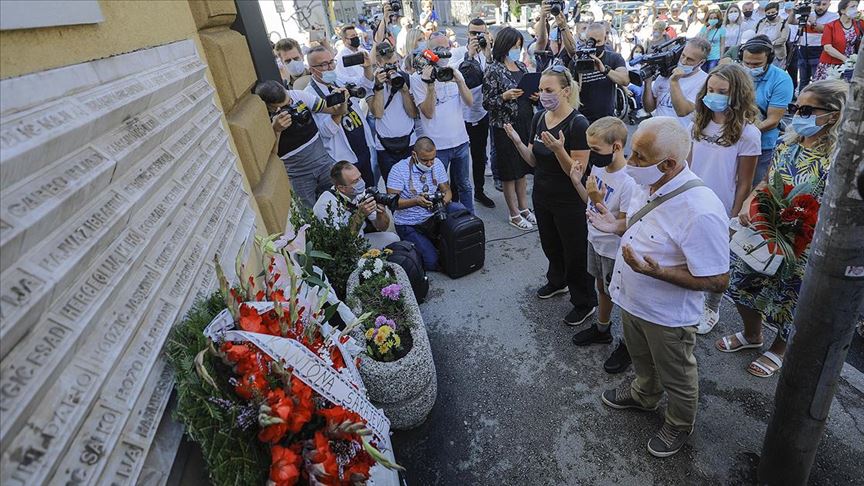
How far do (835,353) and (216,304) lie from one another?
8.02ft

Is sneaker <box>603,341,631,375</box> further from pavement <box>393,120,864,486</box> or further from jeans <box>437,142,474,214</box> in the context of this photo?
jeans <box>437,142,474,214</box>

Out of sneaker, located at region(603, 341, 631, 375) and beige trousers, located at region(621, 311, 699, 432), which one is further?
sneaker, located at region(603, 341, 631, 375)

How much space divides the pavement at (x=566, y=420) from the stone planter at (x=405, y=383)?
0.20 meters

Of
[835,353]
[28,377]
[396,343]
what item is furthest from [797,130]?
[28,377]

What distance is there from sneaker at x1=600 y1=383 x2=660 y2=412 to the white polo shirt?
0.77 meters

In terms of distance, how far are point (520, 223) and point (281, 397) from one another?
4.45m

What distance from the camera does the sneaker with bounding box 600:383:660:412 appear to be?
2941 millimetres

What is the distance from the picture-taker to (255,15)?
11.5ft

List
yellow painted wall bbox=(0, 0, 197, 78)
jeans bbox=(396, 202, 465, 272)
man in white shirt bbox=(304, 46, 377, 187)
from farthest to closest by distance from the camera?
man in white shirt bbox=(304, 46, 377, 187) → jeans bbox=(396, 202, 465, 272) → yellow painted wall bbox=(0, 0, 197, 78)

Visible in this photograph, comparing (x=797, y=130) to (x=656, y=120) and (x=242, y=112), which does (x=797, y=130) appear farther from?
(x=242, y=112)

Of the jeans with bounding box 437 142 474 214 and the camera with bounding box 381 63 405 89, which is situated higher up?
the camera with bounding box 381 63 405 89

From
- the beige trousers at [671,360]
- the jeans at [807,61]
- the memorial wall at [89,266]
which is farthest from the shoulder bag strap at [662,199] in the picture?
the jeans at [807,61]

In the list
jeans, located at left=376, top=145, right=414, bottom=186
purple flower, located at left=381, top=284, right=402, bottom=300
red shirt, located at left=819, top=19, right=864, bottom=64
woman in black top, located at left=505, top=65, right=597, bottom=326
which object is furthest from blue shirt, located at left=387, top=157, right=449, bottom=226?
red shirt, located at left=819, top=19, right=864, bottom=64

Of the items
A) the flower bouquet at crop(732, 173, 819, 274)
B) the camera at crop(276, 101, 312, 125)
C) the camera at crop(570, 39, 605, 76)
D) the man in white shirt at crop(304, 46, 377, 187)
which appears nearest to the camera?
the flower bouquet at crop(732, 173, 819, 274)
